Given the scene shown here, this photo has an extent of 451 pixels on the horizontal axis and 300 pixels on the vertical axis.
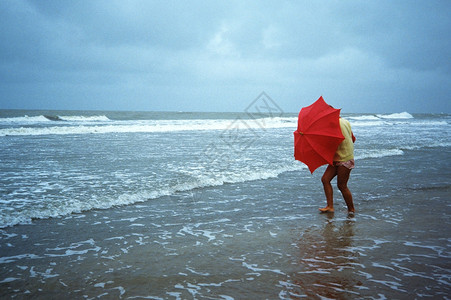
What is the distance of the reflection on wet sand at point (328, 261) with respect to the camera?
3.16 meters

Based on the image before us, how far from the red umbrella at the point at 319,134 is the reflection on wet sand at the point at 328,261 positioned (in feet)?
3.48

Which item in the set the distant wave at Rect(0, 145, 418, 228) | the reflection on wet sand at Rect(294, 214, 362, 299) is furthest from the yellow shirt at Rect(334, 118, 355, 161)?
the distant wave at Rect(0, 145, 418, 228)

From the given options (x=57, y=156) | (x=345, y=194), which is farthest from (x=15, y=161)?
(x=345, y=194)

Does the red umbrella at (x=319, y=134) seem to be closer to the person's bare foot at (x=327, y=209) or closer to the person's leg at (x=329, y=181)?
the person's leg at (x=329, y=181)

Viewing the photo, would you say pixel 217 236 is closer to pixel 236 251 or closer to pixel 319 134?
pixel 236 251

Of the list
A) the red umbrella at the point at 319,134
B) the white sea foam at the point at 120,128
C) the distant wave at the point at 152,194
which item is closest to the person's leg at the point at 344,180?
the red umbrella at the point at 319,134

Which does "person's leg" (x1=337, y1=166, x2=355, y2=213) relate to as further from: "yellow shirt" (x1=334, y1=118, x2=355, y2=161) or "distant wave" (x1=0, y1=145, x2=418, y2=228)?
"distant wave" (x1=0, y1=145, x2=418, y2=228)

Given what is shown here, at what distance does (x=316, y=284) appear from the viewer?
10.6ft

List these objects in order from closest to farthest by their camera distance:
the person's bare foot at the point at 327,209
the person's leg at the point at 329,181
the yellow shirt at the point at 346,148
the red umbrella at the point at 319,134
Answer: the red umbrella at the point at 319,134, the yellow shirt at the point at 346,148, the person's leg at the point at 329,181, the person's bare foot at the point at 327,209

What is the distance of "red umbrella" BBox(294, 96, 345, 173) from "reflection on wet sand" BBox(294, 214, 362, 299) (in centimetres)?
106

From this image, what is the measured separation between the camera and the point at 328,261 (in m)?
3.79

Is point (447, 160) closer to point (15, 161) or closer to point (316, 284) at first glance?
point (316, 284)

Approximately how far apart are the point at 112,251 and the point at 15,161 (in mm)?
8965

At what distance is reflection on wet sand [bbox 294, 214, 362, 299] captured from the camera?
3160 millimetres
